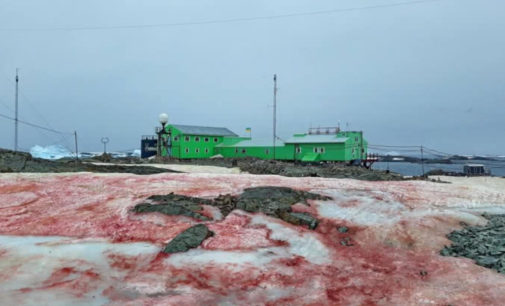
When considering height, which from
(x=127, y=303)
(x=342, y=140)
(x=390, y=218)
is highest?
(x=342, y=140)

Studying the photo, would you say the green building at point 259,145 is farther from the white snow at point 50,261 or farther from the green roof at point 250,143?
the white snow at point 50,261

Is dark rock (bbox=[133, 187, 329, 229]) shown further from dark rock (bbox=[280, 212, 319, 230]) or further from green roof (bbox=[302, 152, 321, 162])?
green roof (bbox=[302, 152, 321, 162])

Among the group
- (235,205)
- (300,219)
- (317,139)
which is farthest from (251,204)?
(317,139)

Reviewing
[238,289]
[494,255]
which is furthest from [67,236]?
[494,255]

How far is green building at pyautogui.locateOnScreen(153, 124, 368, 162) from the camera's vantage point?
55316 mm

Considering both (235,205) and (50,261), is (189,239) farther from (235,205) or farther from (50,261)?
(50,261)

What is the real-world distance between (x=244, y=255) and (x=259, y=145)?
50.7m

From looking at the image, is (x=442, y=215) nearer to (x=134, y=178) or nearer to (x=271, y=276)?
(x=271, y=276)

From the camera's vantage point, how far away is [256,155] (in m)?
59.4

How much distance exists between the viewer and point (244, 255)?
945 cm

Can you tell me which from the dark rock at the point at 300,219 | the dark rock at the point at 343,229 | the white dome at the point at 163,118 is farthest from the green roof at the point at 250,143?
the dark rock at the point at 343,229

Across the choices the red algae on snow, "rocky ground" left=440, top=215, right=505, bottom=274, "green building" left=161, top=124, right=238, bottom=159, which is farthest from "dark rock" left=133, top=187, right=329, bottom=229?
"green building" left=161, top=124, right=238, bottom=159

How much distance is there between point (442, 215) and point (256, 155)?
47.5 metres

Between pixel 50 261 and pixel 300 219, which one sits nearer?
pixel 50 261
